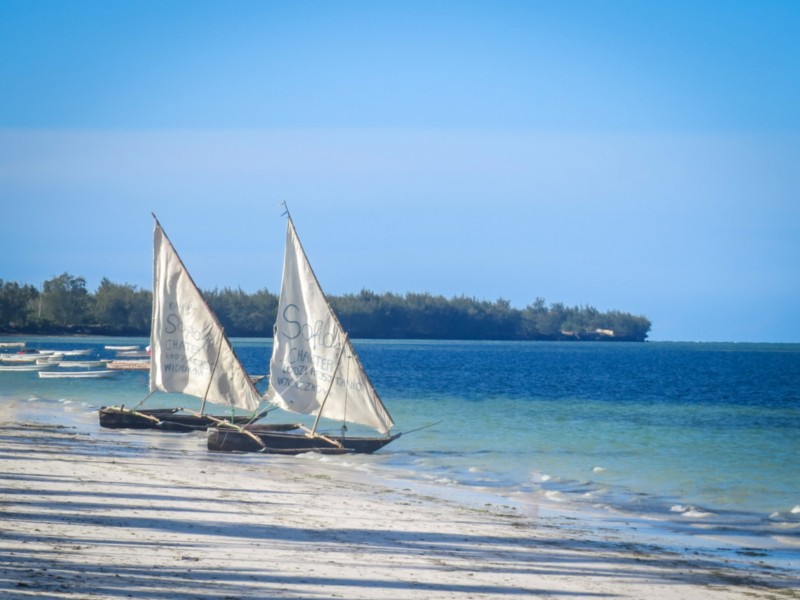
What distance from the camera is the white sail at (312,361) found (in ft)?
82.3

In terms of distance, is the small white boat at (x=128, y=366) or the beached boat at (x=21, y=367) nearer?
the small white boat at (x=128, y=366)

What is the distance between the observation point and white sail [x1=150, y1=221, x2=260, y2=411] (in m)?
28.2

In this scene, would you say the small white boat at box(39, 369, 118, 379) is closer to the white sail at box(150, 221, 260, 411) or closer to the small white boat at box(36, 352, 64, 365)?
the small white boat at box(36, 352, 64, 365)

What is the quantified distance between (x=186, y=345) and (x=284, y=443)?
5.65 meters

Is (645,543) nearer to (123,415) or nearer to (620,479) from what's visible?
(620,479)

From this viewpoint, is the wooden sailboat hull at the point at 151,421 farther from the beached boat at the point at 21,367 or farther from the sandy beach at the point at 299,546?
the beached boat at the point at 21,367

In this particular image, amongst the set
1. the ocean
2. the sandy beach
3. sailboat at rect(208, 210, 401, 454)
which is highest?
sailboat at rect(208, 210, 401, 454)

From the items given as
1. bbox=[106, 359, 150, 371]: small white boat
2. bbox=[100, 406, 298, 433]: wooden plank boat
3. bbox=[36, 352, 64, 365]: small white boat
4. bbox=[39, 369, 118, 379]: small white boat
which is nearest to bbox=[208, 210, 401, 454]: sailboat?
bbox=[100, 406, 298, 433]: wooden plank boat

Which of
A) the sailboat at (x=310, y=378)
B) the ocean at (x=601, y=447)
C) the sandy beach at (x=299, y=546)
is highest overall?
the sailboat at (x=310, y=378)

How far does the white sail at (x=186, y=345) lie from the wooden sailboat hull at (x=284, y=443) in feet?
10.8

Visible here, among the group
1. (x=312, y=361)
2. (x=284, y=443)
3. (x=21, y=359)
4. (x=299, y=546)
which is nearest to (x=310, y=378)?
(x=312, y=361)

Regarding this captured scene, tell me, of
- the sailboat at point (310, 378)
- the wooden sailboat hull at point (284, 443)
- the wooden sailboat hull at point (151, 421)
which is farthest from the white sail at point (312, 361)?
the wooden sailboat hull at point (151, 421)

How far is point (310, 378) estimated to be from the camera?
84.0ft

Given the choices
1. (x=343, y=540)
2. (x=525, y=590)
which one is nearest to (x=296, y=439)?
(x=343, y=540)
